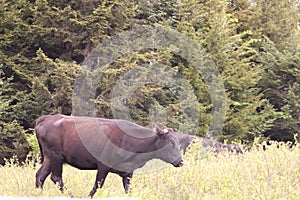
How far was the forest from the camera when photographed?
1852cm

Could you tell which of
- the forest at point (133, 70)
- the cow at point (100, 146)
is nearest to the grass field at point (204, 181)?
the cow at point (100, 146)

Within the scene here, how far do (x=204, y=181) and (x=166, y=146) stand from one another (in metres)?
1.46

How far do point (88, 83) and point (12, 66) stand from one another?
3268mm

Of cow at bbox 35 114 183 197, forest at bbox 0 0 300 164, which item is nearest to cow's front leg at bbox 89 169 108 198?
cow at bbox 35 114 183 197

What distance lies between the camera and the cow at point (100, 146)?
903 centimetres

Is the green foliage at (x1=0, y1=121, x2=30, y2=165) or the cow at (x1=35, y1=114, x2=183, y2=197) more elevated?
the cow at (x1=35, y1=114, x2=183, y2=197)

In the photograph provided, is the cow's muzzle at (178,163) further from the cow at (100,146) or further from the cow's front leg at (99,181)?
the cow's front leg at (99,181)

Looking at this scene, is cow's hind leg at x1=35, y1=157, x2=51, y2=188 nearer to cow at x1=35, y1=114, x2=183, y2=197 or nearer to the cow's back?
cow at x1=35, y1=114, x2=183, y2=197

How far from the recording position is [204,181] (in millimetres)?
8062

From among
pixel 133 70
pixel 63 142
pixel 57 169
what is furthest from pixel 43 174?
pixel 133 70

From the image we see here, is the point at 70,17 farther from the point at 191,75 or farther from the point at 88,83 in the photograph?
the point at 191,75

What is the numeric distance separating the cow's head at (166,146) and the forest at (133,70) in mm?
8383

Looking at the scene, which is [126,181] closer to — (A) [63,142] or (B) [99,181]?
(B) [99,181]

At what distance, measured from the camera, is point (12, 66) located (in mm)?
19469
